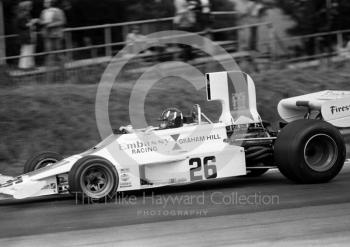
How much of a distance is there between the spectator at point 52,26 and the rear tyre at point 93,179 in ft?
17.2

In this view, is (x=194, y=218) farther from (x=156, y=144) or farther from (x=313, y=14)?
(x=313, y=14)

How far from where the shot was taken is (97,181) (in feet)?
26.3

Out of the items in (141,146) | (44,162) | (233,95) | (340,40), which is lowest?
(44,162)

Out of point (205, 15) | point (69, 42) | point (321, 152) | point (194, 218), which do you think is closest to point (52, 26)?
point (69, 42)

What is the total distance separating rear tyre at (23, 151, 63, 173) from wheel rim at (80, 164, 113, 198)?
3.57 feet

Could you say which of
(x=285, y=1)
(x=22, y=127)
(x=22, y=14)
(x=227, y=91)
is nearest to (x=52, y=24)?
(x=22, y=14)

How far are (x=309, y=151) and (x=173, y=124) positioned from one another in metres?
1.79

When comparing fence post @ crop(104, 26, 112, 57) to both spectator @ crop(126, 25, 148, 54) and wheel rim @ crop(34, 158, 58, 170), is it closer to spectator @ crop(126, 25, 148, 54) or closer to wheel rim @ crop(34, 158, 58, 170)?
spectator @ crop(126, 25, 148, 54)

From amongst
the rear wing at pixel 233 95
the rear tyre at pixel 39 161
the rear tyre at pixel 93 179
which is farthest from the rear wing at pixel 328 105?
the rear tyre at pixel 39 161

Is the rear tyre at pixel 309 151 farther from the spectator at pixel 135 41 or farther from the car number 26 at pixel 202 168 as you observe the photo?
the spectator at pixel 135 41

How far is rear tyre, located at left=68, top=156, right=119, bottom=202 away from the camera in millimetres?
7805

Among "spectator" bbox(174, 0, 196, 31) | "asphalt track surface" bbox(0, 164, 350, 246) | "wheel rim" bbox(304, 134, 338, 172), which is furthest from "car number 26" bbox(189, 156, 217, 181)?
"spectator" bbox(174, 0, 196, 31)

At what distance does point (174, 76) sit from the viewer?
13.9 m

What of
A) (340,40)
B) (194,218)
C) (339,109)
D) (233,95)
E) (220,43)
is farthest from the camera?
(340,40)
